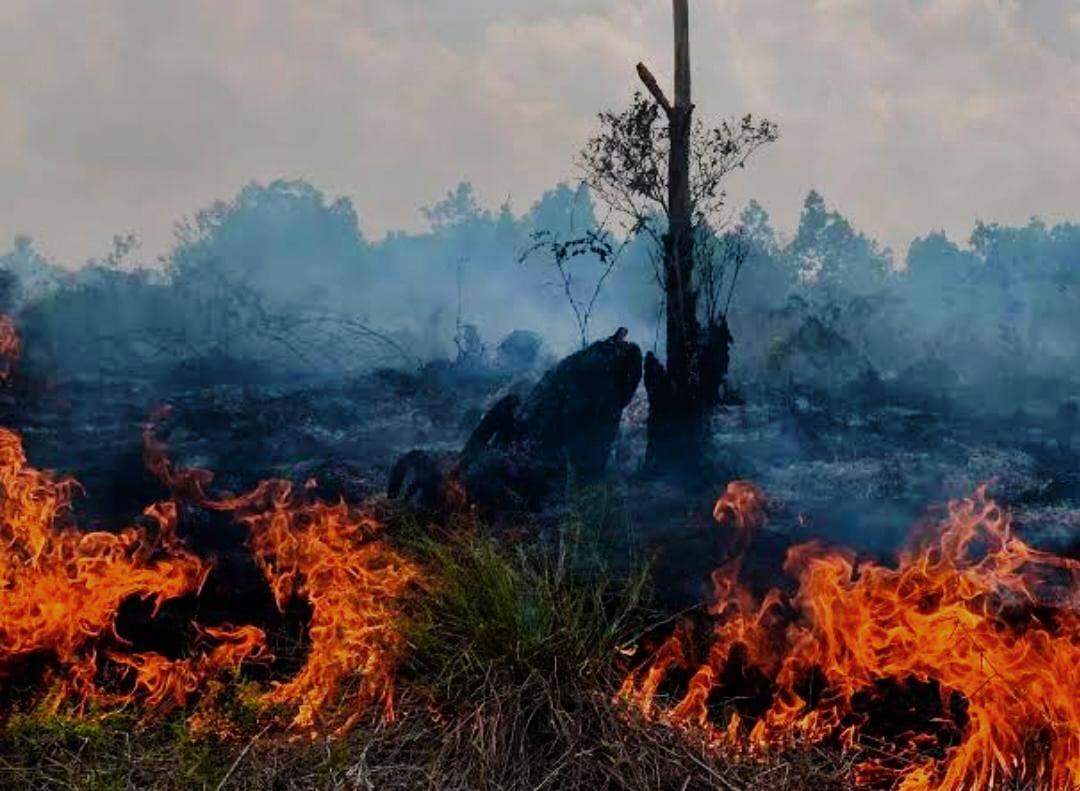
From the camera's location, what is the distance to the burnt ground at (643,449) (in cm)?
1107

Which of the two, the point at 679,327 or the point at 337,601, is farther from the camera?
the point at 679,327

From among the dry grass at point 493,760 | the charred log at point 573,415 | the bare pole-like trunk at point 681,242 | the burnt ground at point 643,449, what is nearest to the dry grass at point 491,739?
the dry grass at point 493,760

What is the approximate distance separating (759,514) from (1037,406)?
15.4 metres

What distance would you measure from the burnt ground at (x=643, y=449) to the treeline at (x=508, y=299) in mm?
1710

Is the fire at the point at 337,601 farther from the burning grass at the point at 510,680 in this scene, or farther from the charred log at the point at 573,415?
the charred log at the point at 573,415

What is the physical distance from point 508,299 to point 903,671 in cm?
3937

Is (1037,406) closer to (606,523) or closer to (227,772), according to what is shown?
(606,523)

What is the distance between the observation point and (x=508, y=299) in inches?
1748

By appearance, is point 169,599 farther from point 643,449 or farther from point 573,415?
point 643,449

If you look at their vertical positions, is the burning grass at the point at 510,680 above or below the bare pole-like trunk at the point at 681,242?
below

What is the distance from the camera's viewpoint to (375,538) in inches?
292

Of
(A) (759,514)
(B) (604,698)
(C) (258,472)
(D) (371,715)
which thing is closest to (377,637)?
(D) (371,715)

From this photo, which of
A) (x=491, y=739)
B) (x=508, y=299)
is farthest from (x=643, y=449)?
(x=508, y=299)

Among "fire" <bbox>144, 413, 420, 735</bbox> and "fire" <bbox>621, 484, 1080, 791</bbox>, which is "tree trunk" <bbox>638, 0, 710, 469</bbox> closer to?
"fire" <bbox>144, 413, 420, 735</bbox>
